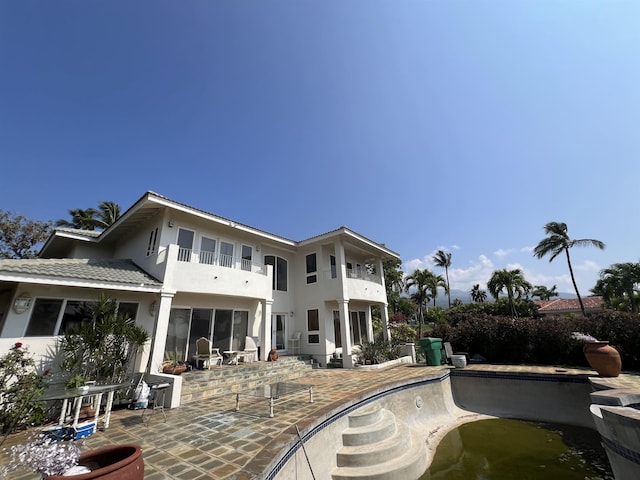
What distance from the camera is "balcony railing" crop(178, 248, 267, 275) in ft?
36.6

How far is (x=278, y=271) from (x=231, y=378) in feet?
22.1

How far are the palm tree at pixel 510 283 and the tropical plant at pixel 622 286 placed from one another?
24.4ft

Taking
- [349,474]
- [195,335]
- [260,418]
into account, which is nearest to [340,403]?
[349,474]

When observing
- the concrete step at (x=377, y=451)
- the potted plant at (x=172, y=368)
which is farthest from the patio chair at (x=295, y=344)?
the concrete step at (x=377, y=451)

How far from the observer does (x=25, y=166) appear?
43.3 ft

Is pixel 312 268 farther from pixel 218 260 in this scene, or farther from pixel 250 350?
pixel 250 350

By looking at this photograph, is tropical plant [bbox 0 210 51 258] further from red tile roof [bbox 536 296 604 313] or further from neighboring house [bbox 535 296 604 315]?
red tile roof [bbox 536 296 604 313]

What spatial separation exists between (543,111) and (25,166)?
75.8 feet

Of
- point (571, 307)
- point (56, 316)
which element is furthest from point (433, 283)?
point (56, 316)

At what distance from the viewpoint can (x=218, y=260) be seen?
12133 mm

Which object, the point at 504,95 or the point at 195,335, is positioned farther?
the point at 195,335

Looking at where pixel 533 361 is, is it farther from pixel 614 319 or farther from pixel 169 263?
pixel 169 263

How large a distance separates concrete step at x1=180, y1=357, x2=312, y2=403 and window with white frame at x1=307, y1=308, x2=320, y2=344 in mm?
2568

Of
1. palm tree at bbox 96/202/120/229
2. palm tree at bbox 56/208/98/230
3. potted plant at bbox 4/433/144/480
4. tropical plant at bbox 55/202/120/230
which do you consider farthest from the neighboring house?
palm tree at bbox 56/208/98/230
